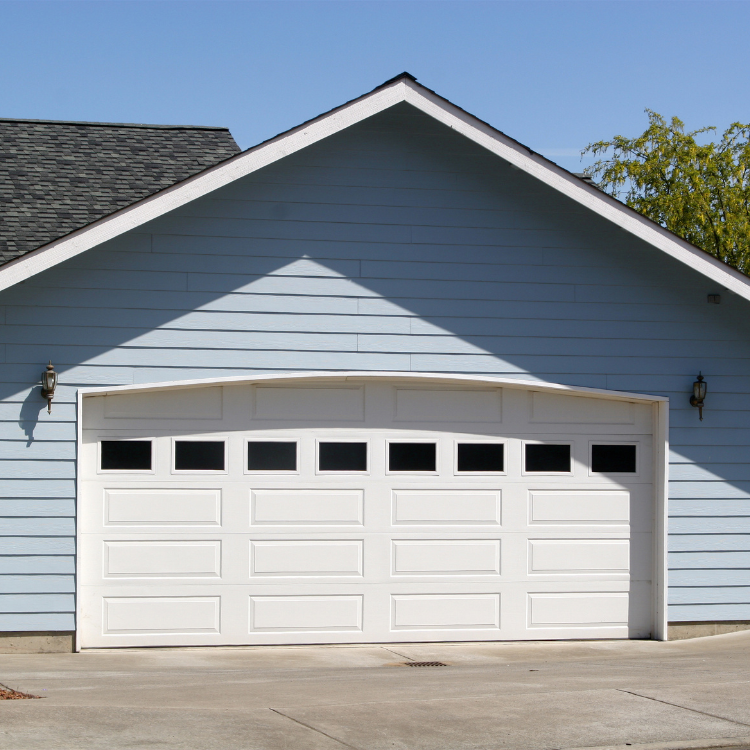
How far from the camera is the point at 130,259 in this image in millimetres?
9898

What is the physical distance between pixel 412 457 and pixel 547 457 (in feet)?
4.52

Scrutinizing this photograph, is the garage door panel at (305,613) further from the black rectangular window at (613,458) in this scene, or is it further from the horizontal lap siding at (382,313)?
the black rectangular window at (613,458)

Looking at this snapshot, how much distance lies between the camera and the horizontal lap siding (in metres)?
9.63

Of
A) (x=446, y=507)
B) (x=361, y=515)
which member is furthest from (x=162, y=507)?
(x=446, y=507)

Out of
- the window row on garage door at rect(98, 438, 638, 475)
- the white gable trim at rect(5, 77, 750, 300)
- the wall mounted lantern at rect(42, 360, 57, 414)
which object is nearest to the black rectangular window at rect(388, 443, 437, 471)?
the window row on garage door at rect(98, 438, 638, 475)

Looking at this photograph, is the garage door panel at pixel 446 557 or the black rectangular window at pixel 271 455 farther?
the garage door panel at pixel 446 557

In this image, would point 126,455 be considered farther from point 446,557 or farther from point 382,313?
point 446,557

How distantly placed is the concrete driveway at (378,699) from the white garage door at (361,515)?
17.4 inches

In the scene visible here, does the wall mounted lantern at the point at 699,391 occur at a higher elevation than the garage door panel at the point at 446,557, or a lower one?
higher

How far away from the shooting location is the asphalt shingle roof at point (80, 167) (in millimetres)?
10820

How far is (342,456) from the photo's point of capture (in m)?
10.2

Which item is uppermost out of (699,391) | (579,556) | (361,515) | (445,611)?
(699,391)

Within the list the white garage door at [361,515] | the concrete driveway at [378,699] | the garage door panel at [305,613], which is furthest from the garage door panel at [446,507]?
the concrete driveway at [378,699]

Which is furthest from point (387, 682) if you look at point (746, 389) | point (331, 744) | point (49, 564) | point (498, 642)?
point (746, 389)
